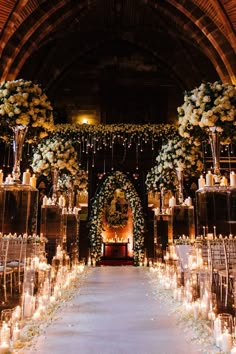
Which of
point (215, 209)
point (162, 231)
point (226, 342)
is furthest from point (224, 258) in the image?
point (162, 231)

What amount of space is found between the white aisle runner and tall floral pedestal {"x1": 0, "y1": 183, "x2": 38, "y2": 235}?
1.81 metres

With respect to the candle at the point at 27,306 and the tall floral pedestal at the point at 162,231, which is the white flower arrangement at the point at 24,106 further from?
the tall floral pedestal at the point at 162,231

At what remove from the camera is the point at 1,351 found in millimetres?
3334

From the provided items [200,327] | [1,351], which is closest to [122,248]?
[200,327]

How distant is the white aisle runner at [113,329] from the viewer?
3.69 m

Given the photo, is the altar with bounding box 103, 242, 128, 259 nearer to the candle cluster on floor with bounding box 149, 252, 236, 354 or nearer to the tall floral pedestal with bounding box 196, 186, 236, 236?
the tall floral pedestal with bounding box 196, 186, 236, 236

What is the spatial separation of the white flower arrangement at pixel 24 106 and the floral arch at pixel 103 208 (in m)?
7.52

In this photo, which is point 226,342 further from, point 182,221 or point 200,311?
point 182,221

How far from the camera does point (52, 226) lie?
1057 cm

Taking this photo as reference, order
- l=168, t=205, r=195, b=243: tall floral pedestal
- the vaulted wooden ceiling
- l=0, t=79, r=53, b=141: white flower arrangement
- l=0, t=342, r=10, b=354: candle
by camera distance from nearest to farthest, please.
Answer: l=0, t=342, r=10, b=354: candle, l=0, t=79, r=53, b=141: white flower arrangement, l=168, t=205, r=195, b=243: tall floral pedestal, the vaulted wooden ceiling

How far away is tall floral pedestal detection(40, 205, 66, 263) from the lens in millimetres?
10320

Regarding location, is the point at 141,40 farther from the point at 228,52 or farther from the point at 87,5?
the point at 228,52

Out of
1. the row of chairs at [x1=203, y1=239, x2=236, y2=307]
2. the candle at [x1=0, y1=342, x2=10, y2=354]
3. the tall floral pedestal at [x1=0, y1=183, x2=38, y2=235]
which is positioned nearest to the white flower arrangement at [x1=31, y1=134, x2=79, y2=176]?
the tall floral pedestal at [x1=0, y1=183, x2=38, y2=235]

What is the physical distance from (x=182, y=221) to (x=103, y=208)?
484cm
